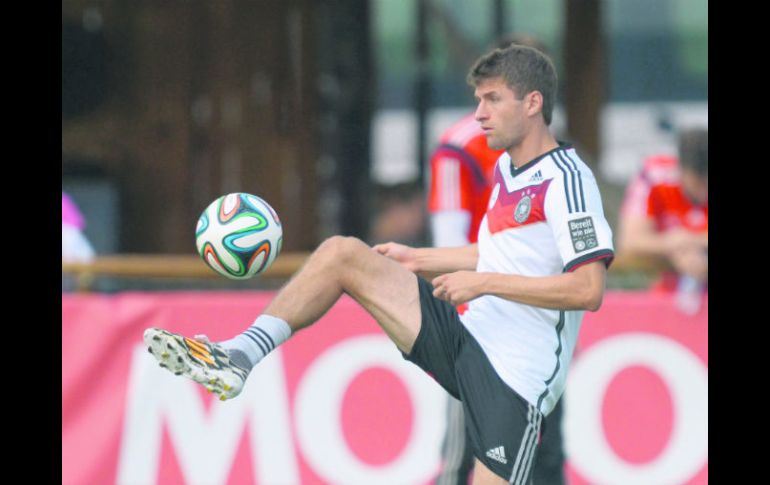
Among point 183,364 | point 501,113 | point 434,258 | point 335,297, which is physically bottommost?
point 183,364

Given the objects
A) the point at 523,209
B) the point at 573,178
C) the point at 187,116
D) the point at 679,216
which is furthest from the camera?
the point at 187,116

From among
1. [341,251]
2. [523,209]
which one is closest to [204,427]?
[341,251]

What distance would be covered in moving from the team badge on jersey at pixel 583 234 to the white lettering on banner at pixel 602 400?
264cm

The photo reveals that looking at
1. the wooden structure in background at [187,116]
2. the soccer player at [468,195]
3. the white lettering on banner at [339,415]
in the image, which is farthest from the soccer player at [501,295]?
the wooden structure in background at [187,116]

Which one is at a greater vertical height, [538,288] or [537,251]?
[537,251]

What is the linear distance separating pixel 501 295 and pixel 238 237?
1.17 metres

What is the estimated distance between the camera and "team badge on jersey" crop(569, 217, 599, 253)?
17.3ft

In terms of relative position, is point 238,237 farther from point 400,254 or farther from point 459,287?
point 459,287

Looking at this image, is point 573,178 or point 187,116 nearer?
point 573,178

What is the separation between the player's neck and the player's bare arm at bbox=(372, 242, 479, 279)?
2.13 feet

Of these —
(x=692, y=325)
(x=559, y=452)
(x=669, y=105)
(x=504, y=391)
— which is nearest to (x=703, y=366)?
(x=692, y=325)

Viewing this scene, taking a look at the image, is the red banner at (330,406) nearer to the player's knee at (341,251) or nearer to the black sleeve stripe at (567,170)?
the player's knee at (341,251)

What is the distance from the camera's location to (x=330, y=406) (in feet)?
26.1

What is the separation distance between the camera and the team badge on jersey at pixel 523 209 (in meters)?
5.48
